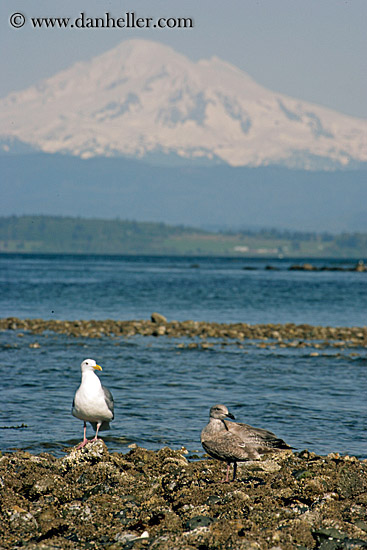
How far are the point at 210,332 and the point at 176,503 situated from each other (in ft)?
80.0

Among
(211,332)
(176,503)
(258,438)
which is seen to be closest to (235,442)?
(258,438)

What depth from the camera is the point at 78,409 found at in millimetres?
13539

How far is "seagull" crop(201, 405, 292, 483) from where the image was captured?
1136 centimetres

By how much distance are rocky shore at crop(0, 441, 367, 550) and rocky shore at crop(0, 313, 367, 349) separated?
699 inches

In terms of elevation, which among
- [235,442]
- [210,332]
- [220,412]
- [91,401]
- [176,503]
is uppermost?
[220,412]

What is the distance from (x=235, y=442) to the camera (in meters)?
11.4

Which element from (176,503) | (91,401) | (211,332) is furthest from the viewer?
(211,332)

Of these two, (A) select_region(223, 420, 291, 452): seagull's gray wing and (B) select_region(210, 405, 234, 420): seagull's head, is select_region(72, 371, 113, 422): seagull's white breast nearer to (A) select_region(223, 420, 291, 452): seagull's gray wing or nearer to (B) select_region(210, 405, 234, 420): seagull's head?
(B) select_region(210, 405, 234, 420): seagull's head

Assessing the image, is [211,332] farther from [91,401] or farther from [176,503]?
[176,503]

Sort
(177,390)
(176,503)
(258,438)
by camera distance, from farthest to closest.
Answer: (177,390)
(258,438)
(176,503)

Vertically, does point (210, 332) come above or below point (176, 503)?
below

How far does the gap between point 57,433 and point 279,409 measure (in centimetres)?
581

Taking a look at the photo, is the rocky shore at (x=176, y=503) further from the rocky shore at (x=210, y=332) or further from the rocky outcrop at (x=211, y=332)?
the rocky shore at (x=210, y=332)

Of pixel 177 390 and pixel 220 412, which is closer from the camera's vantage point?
pixel 220 412
